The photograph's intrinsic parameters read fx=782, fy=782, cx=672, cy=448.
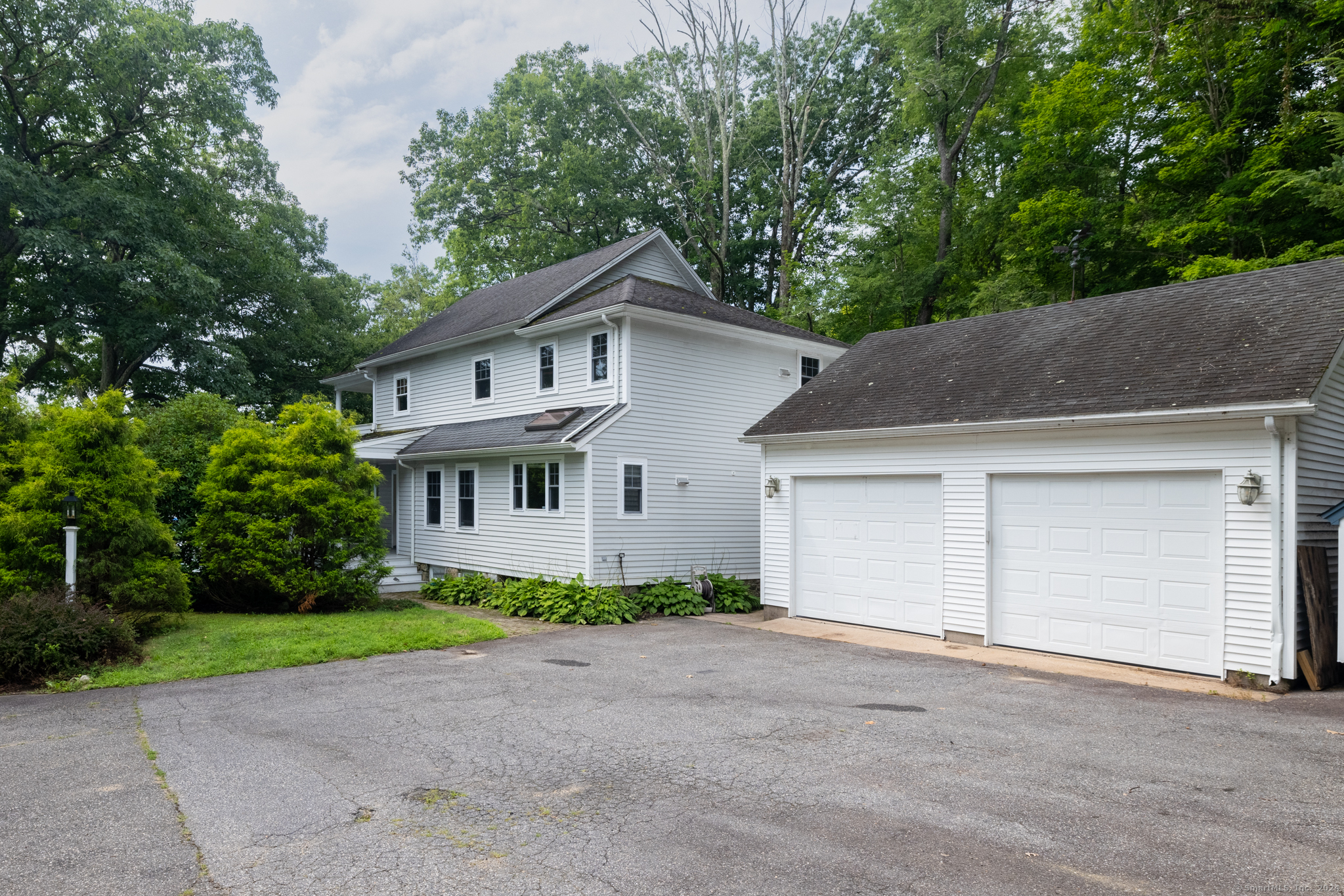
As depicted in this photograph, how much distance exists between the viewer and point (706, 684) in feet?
26.8

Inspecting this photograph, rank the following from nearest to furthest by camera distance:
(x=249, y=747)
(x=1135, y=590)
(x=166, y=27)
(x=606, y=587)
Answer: (x=249, y=747), (x=1135, y=590), (x=606, y=587), (x=166, y=27)

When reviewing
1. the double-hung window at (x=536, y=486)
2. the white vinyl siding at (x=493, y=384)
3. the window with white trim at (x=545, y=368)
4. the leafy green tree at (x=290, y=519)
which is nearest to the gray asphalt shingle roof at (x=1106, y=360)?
the double-hung window at (x=536, y=486)

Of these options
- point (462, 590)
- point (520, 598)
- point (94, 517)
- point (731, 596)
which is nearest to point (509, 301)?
point (462, 590)

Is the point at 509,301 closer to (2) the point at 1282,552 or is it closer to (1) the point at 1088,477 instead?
(1) the point at 1088,477

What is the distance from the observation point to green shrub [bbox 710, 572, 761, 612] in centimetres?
1428

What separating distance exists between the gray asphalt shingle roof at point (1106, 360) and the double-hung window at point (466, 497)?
6867 millimetres

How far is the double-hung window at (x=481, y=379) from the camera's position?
1781cm

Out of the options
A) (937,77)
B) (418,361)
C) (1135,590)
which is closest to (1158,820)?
(1135,590)

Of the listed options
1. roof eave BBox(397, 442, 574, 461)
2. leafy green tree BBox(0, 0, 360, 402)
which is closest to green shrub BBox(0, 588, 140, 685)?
roof eave BBox(397, 442, 574, 461)

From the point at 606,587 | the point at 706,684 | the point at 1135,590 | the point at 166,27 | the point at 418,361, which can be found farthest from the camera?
the point at 166,27

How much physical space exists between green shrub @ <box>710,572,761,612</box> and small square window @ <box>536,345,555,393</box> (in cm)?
520

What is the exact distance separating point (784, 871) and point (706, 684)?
14.4 ft

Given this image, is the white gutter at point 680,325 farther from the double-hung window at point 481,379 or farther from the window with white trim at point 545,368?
the double-hung window at point 481,379

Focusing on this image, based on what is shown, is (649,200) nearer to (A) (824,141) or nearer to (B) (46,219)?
(A) (824,141)
